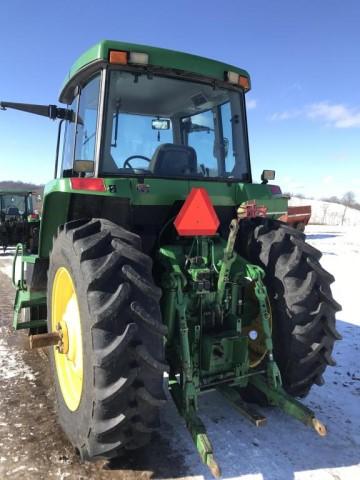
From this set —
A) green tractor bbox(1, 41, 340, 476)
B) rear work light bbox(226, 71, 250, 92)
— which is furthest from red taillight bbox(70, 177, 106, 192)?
rear work light bbox(226, 71, 250, 92)

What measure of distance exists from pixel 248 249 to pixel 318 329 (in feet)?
2.69

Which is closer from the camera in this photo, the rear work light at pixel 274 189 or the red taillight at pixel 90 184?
the red taillight at pixel 90 184

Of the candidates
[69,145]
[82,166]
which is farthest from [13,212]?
[82,166]

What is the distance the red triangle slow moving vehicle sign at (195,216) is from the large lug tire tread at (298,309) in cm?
62

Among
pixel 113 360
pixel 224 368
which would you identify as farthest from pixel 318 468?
pixel 113 360

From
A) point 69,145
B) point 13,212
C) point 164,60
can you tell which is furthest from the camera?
point 13,212

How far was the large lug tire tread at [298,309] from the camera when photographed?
118 inches

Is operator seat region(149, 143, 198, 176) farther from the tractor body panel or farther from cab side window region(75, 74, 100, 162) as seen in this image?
cab side window region(75, 74, 100, 162)

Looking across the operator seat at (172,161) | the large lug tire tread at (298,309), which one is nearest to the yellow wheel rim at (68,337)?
the operator seat at (172,161)

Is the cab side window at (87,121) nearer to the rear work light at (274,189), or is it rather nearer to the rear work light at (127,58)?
the rear work light at (127,58)

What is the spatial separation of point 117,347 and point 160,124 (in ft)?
7.06

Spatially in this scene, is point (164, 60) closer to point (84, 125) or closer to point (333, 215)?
point (84, 125)

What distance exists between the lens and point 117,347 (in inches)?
86.7

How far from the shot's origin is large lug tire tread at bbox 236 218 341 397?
2.99m
